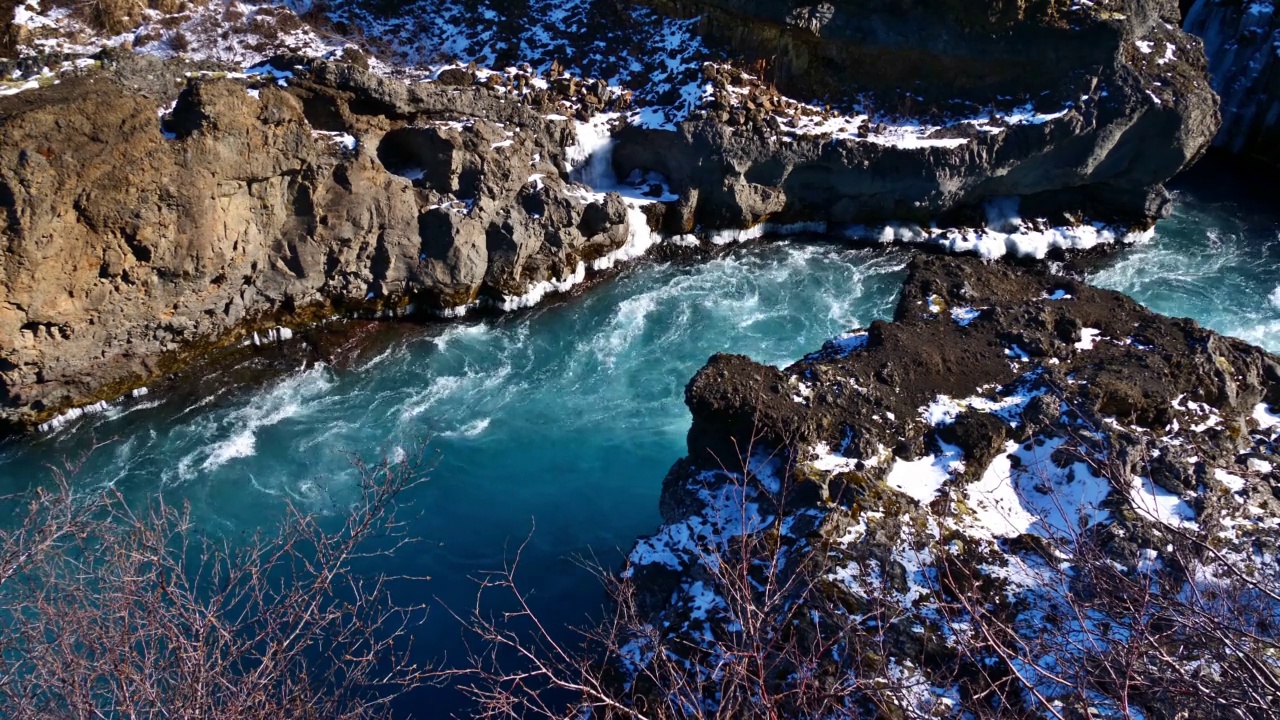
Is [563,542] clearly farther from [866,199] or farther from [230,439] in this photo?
[866,199]

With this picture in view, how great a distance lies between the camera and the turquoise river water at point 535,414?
13.5 m

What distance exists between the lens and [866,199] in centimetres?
2048

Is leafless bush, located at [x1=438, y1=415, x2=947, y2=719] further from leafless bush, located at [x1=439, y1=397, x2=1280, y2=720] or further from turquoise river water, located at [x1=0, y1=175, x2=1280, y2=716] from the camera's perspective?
turquoise river water, located at [x1=0, y1=175, x2=1280, y2=716]

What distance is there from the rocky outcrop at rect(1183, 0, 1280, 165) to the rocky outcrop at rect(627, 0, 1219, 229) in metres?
4.45

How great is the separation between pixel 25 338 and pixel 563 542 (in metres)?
8.91

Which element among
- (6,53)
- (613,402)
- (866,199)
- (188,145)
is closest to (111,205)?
(188,145)

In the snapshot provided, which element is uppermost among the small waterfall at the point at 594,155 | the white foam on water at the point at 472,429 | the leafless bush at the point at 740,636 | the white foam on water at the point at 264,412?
the small waterfall at the point at 594,155

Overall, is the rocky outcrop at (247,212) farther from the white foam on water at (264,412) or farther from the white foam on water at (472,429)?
the white foam on water at (472,429)

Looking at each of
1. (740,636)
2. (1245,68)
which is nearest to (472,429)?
(740,636)

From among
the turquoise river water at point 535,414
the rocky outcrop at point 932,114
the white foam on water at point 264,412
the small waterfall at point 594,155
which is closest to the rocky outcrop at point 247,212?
the small waterfall at point 594,155

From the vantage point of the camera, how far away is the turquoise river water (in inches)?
530

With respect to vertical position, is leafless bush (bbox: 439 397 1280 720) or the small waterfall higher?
the small waterfall

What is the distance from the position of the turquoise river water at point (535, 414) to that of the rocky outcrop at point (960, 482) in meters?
3.35

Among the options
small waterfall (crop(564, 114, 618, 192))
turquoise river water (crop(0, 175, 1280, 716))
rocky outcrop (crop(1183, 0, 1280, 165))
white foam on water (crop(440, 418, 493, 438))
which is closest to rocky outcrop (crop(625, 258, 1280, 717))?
turquoise river water (crop(0, 175, 1280, 716))
